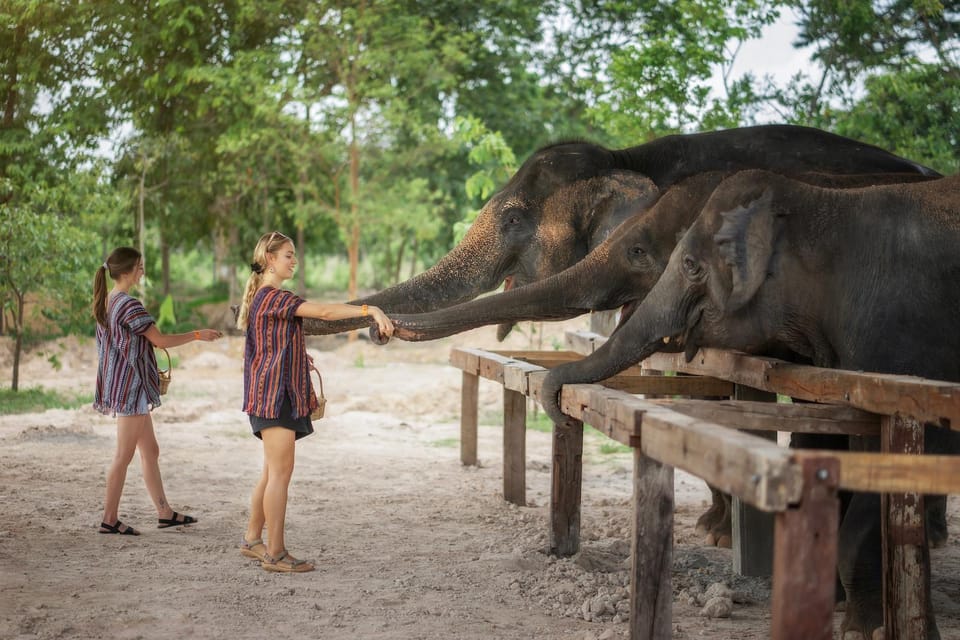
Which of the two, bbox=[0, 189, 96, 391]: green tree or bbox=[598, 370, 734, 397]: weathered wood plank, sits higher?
bbox=[0, 189, 96, 391]: green tree

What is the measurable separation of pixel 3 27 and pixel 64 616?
612 inches

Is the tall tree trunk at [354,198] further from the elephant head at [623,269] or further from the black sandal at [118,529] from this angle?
the elephant head at [623,269]

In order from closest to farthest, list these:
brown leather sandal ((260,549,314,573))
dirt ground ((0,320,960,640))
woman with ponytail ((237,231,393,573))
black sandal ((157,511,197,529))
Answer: dirt ground ((0,320,960,640))
woman with ponytail ((237,231,393,573))
brown leather sandal ((260,549,314,573))
black sandal ((157,511,197,529))

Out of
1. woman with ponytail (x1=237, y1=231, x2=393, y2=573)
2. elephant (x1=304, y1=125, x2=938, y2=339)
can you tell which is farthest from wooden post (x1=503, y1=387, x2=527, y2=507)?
woman with ponytail (x1=237, y1=231, x2=393, y2=573)

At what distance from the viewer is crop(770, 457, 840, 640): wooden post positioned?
232 cm

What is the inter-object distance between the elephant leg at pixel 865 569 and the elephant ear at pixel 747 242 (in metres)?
0.94

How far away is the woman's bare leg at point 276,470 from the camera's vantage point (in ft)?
15.8

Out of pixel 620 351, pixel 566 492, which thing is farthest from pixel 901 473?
pixel 566 492

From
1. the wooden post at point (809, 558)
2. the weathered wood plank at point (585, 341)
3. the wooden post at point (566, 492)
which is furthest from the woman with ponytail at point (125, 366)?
the wooden post at point (809, 558)

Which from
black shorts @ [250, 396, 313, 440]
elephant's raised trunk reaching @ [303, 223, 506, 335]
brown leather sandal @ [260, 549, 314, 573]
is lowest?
brown leather sandal @ [260, 549, 314, 573]

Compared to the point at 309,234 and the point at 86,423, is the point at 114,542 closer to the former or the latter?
the point at 86,423

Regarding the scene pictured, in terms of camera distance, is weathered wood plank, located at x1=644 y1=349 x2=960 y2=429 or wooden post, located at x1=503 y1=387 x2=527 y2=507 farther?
wooden post, located at x1=503 y1=387 x2=527 y2=507

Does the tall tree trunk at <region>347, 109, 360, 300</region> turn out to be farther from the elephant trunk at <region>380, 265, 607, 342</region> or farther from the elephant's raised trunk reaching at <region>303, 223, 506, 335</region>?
the elephant trunk at <region>380, 265, 607, 342</region>

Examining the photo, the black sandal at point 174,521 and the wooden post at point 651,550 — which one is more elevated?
the wooden post at point 651,550
